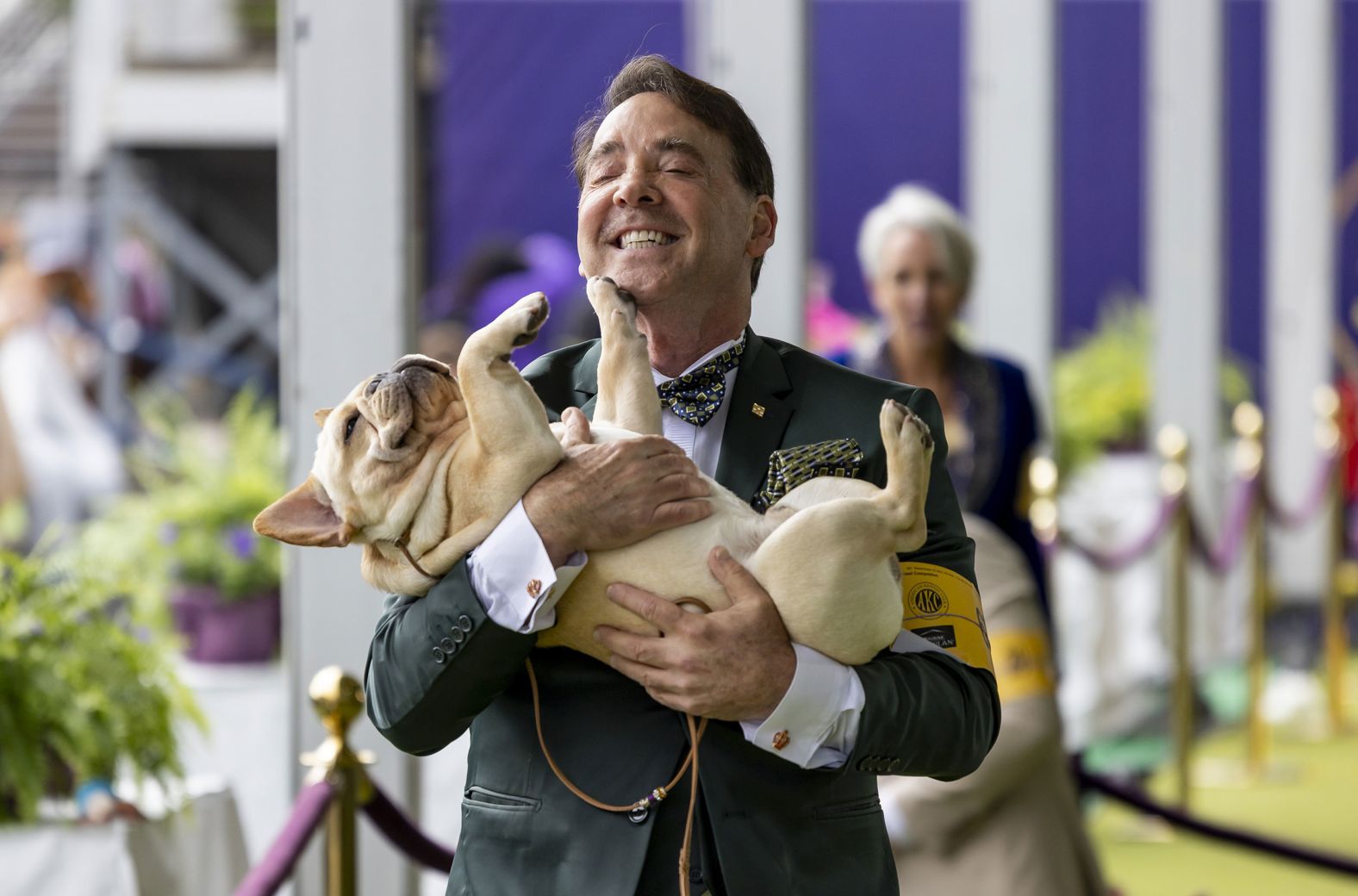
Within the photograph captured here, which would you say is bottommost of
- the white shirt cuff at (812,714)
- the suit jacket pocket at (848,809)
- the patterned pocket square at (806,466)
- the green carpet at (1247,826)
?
the green carpet at (1247,826)

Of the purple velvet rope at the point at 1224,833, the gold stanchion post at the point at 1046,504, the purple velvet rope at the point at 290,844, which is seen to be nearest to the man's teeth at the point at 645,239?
the purple velvet rope at the point at 290,844

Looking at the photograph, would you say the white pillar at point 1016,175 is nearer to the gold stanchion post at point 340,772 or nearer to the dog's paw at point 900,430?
the gold stanchion post at point 340,772

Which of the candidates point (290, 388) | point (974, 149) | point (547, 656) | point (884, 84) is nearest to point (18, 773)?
point (290, 388)

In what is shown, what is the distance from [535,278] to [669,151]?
298 inches

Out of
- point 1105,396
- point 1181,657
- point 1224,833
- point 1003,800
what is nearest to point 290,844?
point 1003,800

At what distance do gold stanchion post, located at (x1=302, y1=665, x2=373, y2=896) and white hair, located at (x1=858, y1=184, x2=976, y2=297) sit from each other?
2.21 meters

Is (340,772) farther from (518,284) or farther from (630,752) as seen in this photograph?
(518,284)

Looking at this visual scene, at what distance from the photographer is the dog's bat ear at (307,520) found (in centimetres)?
165

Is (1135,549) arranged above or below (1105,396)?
below

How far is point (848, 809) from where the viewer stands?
71.1 inches

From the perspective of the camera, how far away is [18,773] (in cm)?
267

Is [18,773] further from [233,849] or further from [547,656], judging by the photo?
[547,656]

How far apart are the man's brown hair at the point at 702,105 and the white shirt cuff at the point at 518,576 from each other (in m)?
A: 0.49

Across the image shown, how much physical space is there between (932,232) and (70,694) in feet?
8.20
